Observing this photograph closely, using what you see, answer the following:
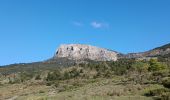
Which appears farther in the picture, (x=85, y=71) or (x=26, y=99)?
(x=85, y=71)

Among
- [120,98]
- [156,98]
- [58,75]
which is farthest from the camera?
[58,75]

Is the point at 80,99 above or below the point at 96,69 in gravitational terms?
below

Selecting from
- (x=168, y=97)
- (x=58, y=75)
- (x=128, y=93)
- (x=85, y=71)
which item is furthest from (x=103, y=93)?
(x=85, y=71)

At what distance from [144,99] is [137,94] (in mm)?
3318

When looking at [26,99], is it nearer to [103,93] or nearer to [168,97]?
[103,93]

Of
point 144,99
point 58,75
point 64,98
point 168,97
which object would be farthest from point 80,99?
point 58,75

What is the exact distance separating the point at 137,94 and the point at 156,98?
413cm

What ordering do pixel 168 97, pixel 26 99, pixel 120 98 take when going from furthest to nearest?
1. pixel 26 99
2. pixel 120 98
3. pixel 168 97

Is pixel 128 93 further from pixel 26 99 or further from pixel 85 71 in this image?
pixel 85 71

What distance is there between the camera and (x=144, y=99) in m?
34.4

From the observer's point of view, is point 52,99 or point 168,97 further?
point 52,99

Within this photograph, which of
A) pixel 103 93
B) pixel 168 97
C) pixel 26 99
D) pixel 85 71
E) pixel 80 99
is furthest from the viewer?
pixel 85 71

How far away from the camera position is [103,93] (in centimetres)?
4097

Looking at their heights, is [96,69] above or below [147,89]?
above
